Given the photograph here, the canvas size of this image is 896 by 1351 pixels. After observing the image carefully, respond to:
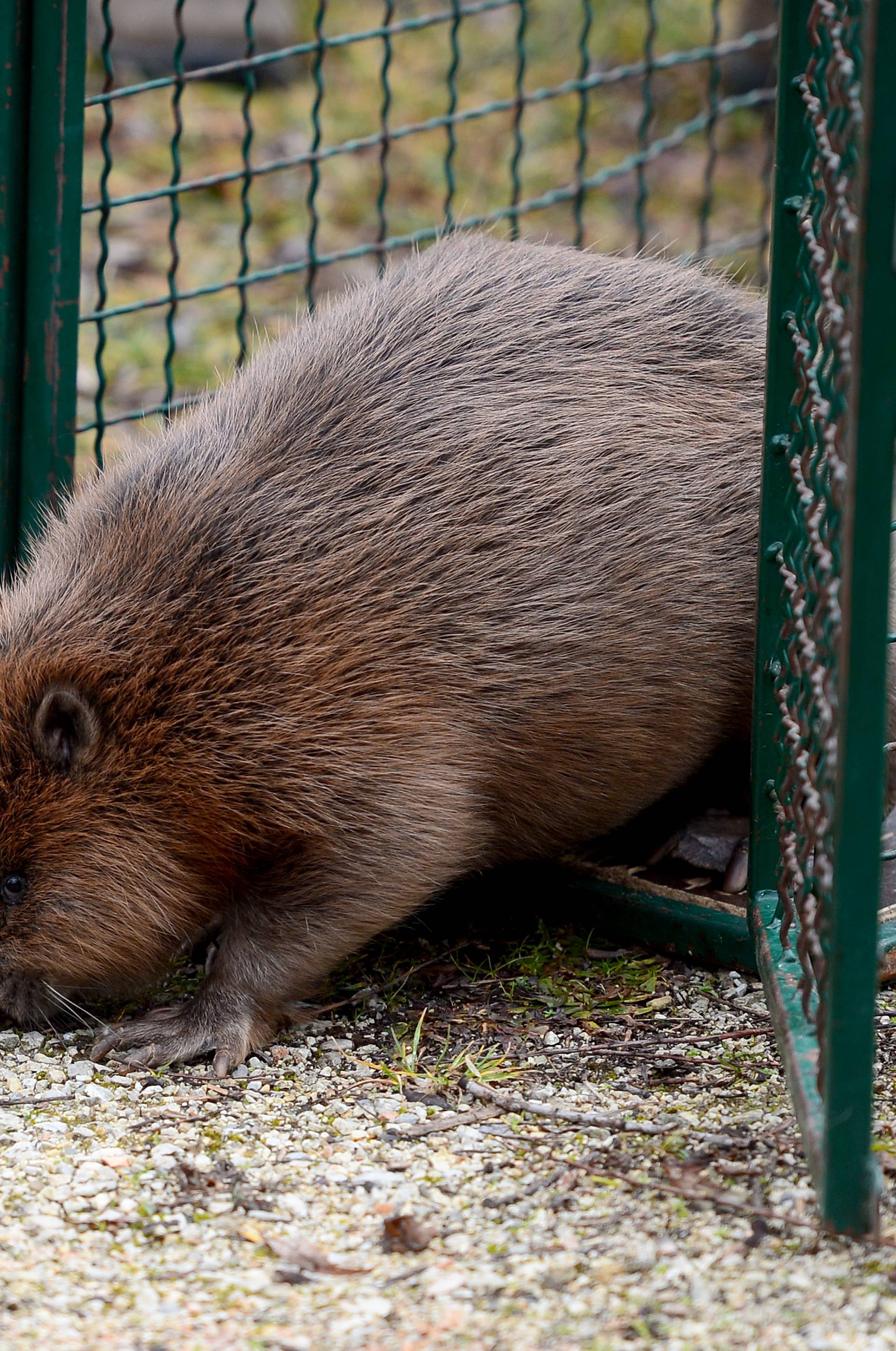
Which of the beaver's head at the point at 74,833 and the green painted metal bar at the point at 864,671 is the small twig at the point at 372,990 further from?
the green painted metal bar at the point at 864,671

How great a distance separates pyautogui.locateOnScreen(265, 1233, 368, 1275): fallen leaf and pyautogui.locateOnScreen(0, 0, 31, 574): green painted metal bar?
2387 mm

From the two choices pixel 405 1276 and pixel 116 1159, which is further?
pixel 116 1159

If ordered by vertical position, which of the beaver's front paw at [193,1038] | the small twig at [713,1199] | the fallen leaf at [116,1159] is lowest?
the fallen leaf at [116,1159]

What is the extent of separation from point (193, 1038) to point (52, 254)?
2.15 metres

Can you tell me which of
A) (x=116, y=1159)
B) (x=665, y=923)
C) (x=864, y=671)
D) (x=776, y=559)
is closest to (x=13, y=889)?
(x=116, y=1159)

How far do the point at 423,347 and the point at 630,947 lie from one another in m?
1.63

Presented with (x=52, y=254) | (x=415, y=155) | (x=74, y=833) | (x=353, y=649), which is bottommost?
(x=74, y=833)

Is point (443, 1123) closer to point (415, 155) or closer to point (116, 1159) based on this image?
point (116, 1159)

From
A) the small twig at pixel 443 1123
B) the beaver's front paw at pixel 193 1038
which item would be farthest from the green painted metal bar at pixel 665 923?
the beaver's front paw at pixel 193 1038

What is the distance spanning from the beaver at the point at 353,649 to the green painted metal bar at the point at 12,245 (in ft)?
1.64

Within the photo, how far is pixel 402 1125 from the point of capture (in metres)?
3.42

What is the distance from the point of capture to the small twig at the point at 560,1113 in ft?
11.0

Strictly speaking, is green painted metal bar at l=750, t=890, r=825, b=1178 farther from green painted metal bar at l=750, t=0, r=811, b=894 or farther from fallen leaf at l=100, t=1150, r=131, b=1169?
fallen leaf at l=100, t=1150, r=131, b=1169

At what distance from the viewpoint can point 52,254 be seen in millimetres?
4473
